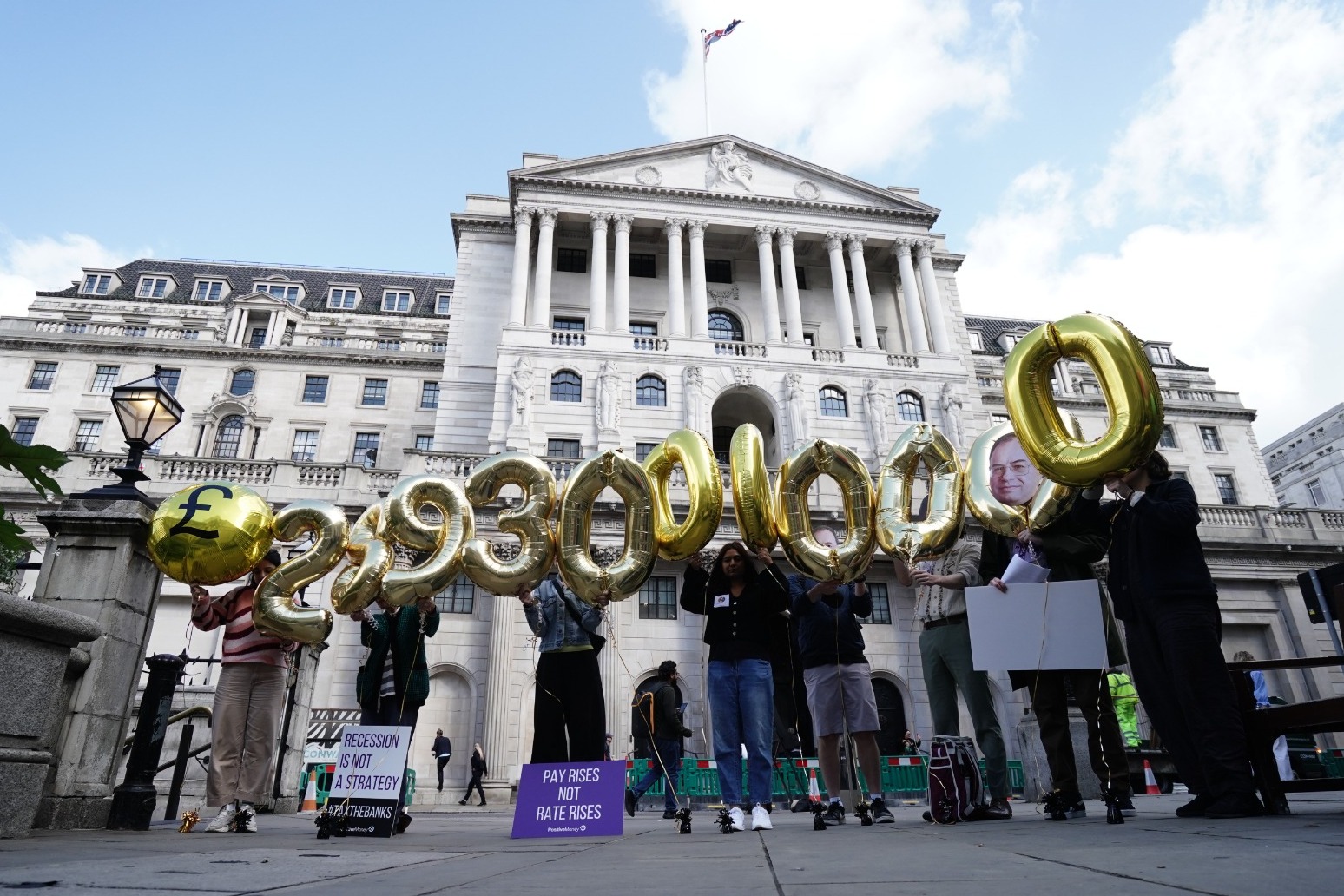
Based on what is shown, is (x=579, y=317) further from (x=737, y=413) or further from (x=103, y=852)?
(x=103, y=852)

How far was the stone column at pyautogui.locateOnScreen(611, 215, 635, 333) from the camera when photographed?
3061cm

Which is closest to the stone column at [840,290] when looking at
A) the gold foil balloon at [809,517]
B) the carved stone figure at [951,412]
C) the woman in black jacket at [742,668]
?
the carved stone figure at [951,412]

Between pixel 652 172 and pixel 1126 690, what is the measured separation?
91.8ft

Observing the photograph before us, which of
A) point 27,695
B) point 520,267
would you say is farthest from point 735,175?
point 27,695

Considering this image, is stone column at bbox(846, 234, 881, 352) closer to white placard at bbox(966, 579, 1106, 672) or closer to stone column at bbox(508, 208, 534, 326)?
stone column at bbox(508, 208, 534, 326)

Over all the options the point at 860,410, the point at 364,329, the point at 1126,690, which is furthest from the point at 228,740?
the point at 364,329

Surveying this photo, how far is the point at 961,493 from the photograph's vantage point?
6.91 metres

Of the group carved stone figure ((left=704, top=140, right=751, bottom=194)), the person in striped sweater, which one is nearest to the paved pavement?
the person in striped sweater

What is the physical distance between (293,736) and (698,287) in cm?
2449

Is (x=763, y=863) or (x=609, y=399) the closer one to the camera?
(x=763, y=863)

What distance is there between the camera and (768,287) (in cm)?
3212

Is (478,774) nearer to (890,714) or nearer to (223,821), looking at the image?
(890,714)

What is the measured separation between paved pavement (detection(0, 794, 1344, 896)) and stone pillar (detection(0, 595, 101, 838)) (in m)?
0.34

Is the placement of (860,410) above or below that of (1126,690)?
above
